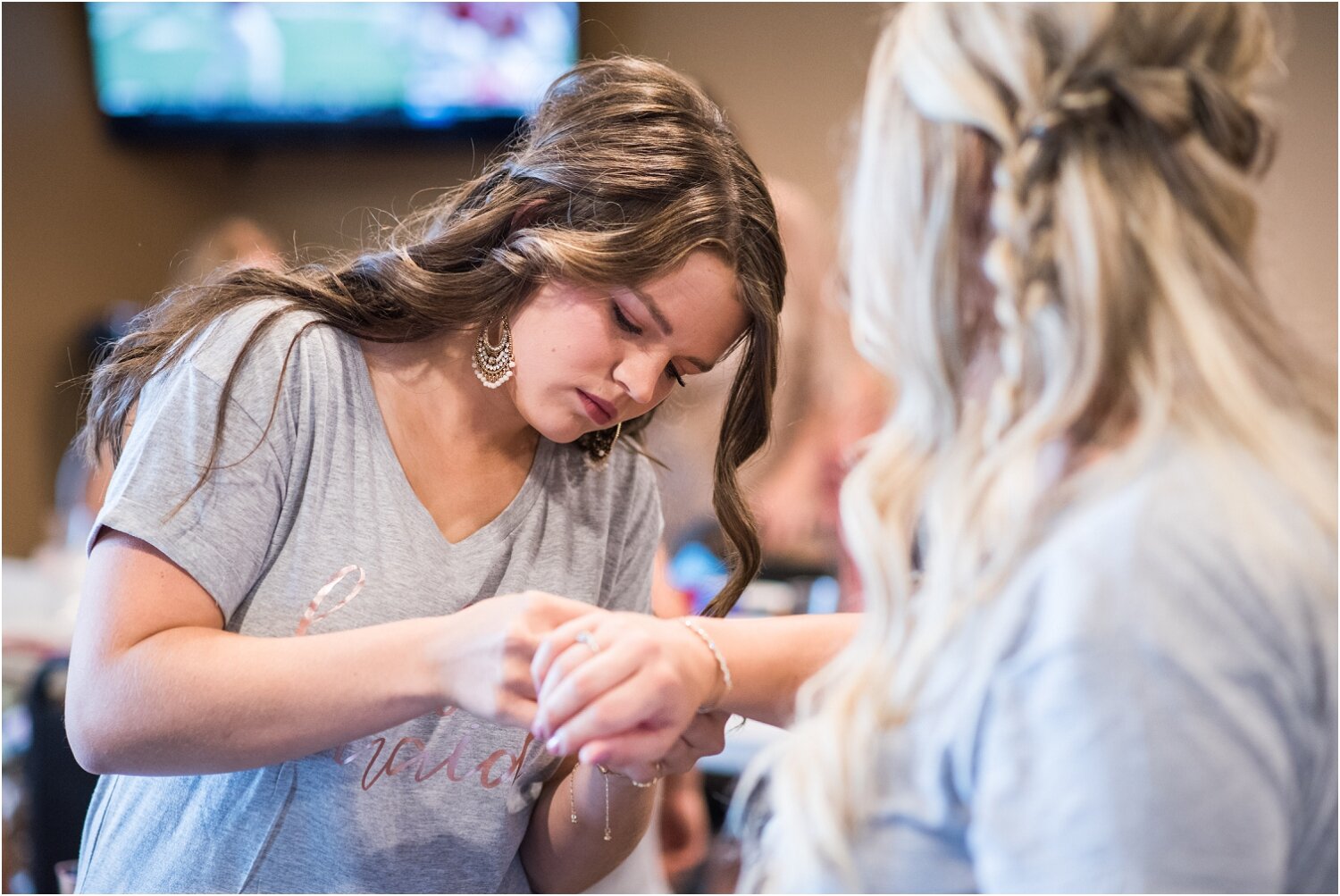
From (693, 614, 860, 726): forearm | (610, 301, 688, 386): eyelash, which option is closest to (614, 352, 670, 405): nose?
(610, 301, 688, 386): eyelash

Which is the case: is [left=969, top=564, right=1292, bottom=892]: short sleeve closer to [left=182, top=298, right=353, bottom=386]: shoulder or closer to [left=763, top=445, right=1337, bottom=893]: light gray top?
[left=763, top=445, right=1337, bottom=893]: light gray top

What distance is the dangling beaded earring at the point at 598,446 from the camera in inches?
54.4

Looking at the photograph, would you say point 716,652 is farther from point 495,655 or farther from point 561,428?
point 561,428

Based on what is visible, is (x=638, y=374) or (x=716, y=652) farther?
(x=638, y=374)

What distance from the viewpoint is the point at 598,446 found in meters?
1.38

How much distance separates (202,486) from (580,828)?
1.72 feet

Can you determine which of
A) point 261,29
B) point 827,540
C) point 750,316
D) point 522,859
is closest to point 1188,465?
point 750,316

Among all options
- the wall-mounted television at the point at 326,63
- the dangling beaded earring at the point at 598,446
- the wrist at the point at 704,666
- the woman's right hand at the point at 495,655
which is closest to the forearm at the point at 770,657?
the wrist at the point at 704,666

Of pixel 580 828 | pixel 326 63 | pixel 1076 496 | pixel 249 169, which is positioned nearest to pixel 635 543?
pixel 580 828

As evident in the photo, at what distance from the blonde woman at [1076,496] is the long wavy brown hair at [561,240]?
0.39m

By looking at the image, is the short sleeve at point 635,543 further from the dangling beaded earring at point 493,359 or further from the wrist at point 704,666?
the wrist at point 704,666

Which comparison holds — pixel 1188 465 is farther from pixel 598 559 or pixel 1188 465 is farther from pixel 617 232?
pixel 598 559

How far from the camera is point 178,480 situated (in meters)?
1.06

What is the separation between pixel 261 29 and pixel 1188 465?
3.95 meters
